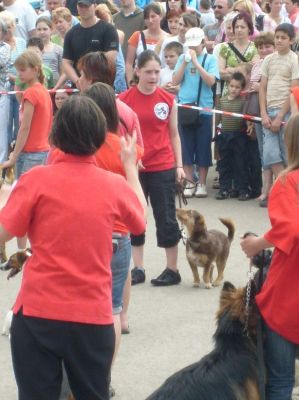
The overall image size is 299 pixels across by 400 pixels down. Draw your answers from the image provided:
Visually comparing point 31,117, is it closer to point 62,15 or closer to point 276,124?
point 276,124

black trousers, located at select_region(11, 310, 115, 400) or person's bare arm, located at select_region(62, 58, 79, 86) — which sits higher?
person's bare arm, located at select_region(62, 58, 79, 86)

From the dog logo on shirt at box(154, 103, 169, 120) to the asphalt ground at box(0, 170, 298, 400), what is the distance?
4.38ft

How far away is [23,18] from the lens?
13367mm

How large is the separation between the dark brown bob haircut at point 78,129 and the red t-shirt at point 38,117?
13.5 feet

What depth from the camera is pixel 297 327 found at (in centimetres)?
414

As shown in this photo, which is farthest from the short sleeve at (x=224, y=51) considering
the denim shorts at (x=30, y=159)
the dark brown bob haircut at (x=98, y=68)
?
the dark brown bob haircut at (x=98, y=68)

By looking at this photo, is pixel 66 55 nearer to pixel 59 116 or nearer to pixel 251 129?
pixel 251 129

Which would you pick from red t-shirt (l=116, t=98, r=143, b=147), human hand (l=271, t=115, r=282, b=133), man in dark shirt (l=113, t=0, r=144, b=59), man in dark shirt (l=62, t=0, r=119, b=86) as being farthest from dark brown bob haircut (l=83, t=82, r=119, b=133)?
man in dark shirt (l=113, t=0, r=144, b=59)

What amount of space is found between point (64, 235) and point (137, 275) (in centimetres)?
387

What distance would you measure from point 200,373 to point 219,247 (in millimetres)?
3339

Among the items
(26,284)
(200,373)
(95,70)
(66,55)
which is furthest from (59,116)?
(66,55)

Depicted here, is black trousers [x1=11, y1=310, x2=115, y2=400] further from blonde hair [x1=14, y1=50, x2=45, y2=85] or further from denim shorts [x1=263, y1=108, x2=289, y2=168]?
denim shorts [x1=263, y1=108, x2=289, y2=168]

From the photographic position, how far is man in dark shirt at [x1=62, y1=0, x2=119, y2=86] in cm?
948

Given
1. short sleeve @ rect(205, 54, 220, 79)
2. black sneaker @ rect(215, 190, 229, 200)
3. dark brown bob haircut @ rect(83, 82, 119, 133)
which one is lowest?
black sneaker @ rect(215, 190, 229, 200)
